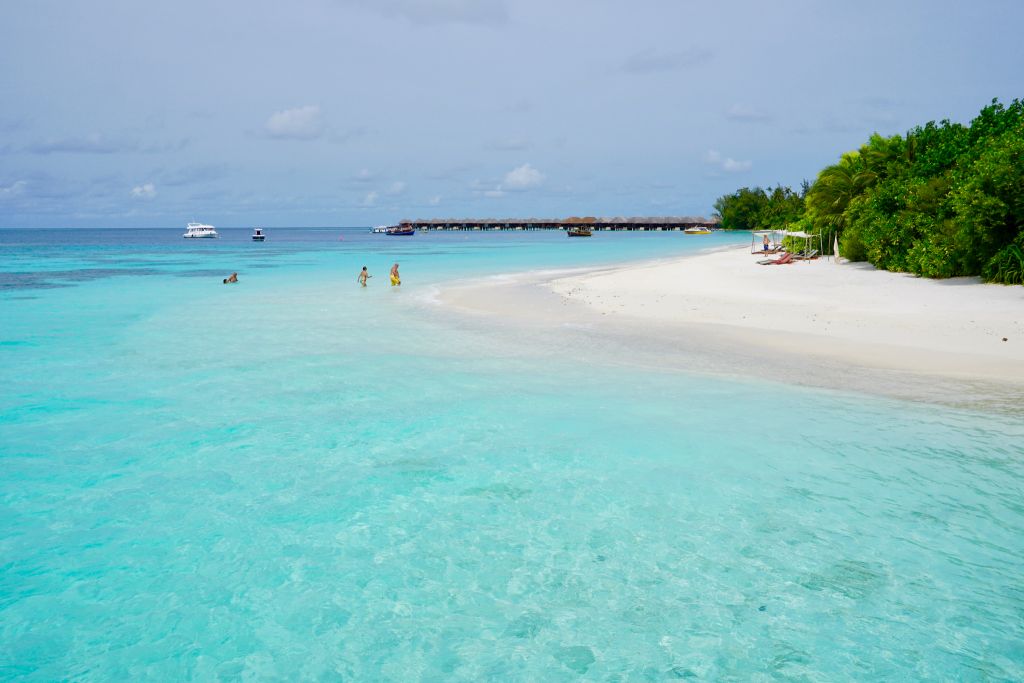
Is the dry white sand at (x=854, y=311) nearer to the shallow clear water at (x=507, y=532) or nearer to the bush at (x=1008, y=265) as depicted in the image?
the bush at (x=1008, y=265)

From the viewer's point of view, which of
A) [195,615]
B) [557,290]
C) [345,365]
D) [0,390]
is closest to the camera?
[195,615]

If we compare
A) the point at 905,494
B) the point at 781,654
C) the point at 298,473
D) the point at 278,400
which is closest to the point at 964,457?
the point at 905,494

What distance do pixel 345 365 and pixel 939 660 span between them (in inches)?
484

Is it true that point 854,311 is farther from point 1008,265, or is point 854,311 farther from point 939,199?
point 939,199

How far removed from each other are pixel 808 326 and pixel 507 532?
1292 cm

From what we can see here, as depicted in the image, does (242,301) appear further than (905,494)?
Yes

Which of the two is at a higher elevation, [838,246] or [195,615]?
[838,246]

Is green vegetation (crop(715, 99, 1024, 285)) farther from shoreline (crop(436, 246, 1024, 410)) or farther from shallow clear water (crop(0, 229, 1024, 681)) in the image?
shallow clear water (crop(0, 229, 1024, 681))

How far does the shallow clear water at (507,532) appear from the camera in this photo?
4.85 m

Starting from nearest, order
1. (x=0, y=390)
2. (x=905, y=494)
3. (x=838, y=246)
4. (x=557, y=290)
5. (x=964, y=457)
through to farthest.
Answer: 1. (x=905, y=494)
2. (x=964, y=457)
3. (x=0, y=390)
4. (x=557, y=290)
5. (x=838, y=246)

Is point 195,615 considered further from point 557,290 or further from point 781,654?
point 557,290

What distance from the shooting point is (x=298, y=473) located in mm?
8344

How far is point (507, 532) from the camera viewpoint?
665cm

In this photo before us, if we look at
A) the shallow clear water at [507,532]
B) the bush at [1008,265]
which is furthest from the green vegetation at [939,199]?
the shallow clear water at [507,532]
